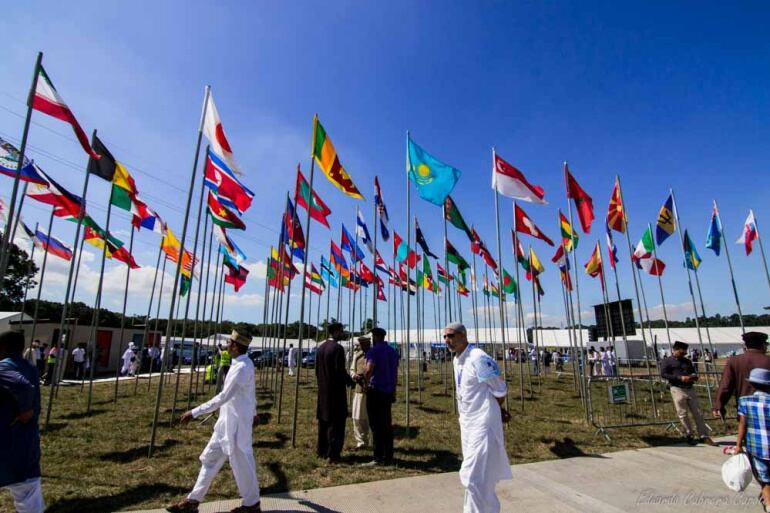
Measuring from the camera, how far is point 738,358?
613 cm

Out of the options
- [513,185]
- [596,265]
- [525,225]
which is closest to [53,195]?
[513,185]

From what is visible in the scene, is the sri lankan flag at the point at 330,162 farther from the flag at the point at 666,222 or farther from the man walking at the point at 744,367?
the flag at the point at 666,222

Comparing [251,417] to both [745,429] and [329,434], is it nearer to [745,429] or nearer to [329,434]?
[329,434]

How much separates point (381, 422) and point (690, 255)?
16.5m

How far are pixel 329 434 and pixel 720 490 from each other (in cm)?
583

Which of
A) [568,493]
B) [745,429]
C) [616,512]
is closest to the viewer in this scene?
[745,429]

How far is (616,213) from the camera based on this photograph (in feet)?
41.0

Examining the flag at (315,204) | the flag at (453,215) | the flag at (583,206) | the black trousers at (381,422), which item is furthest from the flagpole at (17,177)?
the flag at (583,206)

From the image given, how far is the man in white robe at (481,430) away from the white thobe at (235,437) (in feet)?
8.03

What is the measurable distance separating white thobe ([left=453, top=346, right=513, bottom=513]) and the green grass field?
2.46m

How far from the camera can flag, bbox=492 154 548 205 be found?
1110 centimetres

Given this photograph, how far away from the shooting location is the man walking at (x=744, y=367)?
588 centimetres

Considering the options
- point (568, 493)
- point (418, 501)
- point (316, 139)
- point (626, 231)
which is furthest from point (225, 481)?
point (626, 231)

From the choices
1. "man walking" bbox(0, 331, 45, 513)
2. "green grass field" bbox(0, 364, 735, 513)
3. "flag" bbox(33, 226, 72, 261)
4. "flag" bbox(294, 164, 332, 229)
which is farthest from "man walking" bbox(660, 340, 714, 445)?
"flag" bbox(33, 226, 72, 261)
